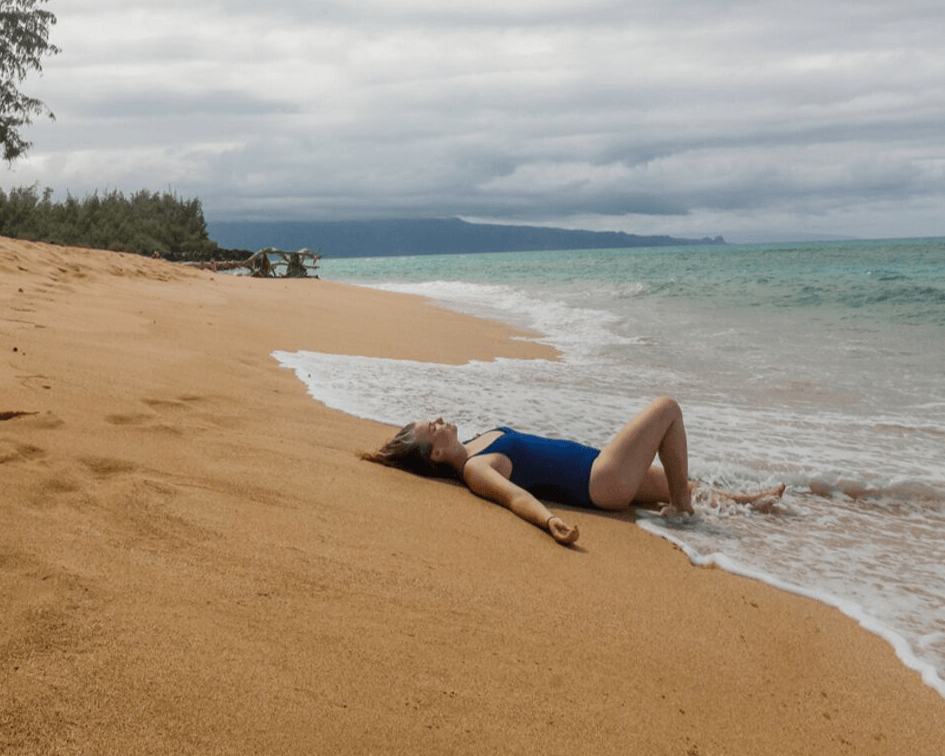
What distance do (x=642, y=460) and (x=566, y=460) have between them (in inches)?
17.6

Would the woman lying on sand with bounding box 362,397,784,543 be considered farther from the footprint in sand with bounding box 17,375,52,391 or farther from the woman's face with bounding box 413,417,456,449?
the footprint in sand with bounding box 17,375,52,391

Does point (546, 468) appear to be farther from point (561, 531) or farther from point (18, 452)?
point (18, 452)

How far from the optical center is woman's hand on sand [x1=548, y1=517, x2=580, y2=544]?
3.68m

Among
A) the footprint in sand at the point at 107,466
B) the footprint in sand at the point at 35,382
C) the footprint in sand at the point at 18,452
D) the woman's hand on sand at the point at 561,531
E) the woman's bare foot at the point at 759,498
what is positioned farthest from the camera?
the woman's bare foot at the point at 759,498

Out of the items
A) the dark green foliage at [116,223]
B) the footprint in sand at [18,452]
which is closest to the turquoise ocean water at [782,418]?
the footprint in sand at [18,452]

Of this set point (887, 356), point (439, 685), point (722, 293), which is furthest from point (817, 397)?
point (722, 293)

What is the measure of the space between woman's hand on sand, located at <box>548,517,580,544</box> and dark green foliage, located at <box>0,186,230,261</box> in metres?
27.0

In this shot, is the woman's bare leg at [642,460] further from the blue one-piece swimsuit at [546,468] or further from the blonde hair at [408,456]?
the blonde hair at [408,456]

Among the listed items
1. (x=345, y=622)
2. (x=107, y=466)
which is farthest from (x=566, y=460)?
(x=107, y=466)

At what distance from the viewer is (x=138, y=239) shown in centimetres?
3206

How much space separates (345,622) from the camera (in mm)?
2504

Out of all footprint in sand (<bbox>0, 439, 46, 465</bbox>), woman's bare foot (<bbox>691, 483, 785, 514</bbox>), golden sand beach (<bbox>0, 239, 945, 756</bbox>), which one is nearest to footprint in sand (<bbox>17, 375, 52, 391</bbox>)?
golden sand beach (<bbox>0, 239, 945, 756</bbox>)

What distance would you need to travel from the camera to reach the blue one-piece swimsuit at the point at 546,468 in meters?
4.51

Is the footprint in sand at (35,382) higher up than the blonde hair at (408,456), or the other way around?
the footprint in sand at (35,382)
